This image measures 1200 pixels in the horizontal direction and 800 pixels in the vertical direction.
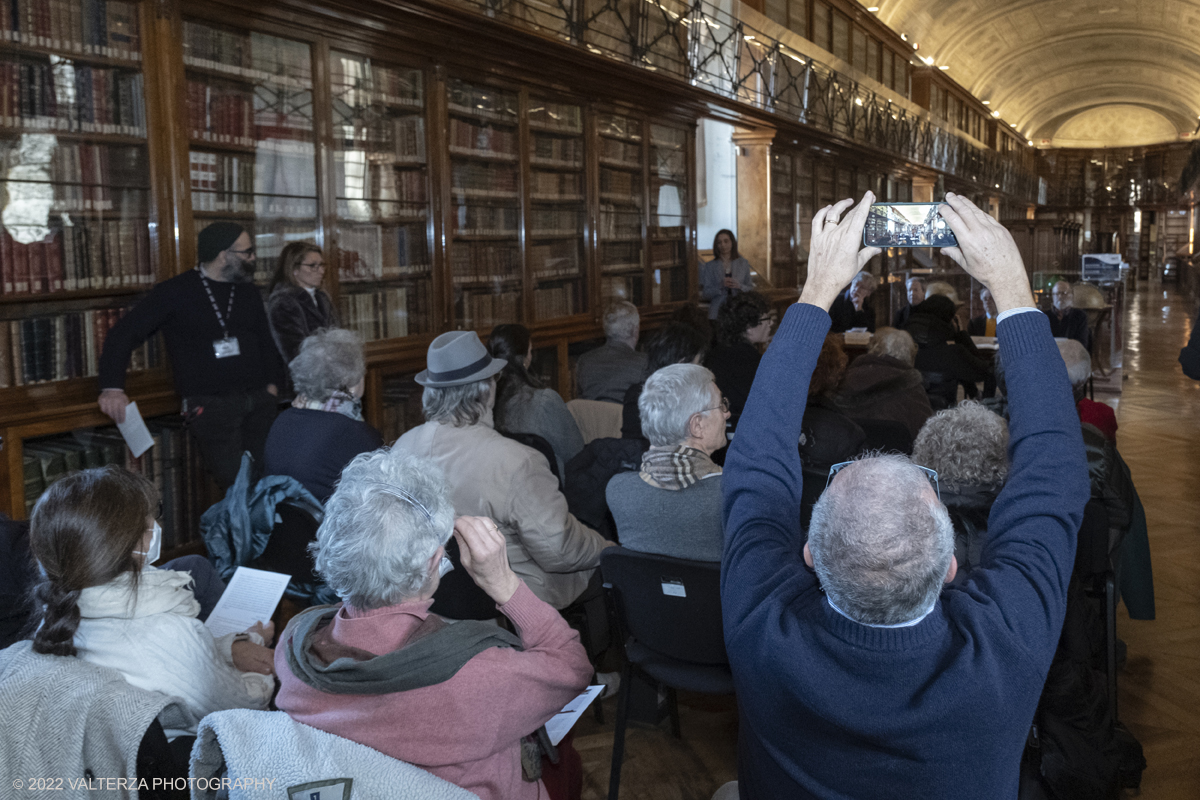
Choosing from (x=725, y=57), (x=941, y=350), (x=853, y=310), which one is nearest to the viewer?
(x=941, y=350)

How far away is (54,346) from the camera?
12.6ft

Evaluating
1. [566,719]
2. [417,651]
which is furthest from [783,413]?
[566,719]

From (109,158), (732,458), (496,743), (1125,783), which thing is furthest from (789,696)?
(109,158)

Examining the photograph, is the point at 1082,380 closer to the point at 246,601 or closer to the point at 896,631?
the point at 896,631

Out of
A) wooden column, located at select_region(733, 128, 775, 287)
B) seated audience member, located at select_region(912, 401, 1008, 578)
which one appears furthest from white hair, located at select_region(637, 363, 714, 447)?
wooden column, located at select_region(733, 128, 775, 287)

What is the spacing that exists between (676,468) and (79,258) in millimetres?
2887

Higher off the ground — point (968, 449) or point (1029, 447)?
point (1029, 447)

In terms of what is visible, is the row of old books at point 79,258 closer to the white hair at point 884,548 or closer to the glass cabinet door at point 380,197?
the glass cabinet door at point 380,197

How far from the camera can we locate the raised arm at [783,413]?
1412mm

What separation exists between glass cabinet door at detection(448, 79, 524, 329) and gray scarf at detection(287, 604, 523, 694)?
443cm

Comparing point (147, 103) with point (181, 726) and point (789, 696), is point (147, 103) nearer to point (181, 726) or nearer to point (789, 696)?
point (181, 726)

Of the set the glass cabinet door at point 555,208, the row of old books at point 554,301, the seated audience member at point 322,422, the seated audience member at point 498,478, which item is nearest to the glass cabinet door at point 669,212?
the glass cabinet door at point 555,208

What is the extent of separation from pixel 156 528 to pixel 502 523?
1.01 meters

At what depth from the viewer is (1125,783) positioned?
2525 mm
